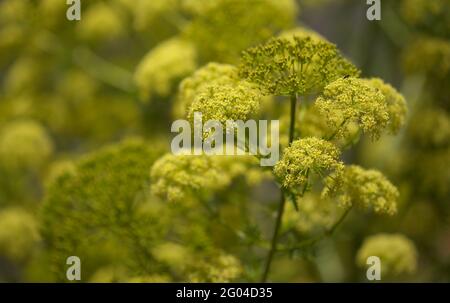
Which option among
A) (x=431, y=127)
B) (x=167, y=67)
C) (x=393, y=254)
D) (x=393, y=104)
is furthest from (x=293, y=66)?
(x=431, y=127)

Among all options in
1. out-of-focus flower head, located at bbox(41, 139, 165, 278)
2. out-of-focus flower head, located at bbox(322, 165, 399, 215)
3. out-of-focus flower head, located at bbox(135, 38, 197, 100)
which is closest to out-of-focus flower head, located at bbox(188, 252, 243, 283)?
out-of-focus flower head, located at bbox(41, 139, 165, 278)

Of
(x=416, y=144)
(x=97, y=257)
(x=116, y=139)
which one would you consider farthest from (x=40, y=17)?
(x=416, y=144)

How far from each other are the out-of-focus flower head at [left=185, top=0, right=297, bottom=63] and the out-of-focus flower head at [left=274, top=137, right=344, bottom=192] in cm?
57

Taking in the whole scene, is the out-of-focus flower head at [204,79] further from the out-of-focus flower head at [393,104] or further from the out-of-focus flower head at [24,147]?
→ the out-of-focus flower head at [24,147]

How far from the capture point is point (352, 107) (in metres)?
1.14

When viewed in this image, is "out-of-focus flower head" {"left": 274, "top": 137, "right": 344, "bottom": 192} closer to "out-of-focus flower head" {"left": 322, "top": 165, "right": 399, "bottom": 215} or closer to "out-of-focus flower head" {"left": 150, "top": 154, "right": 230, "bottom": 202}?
"out-of-focus flower head" {"left": 322, "top": 165, "right": 399, "bottom": 215}

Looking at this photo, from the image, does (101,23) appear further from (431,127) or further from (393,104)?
(393,104)

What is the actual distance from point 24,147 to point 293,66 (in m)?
1.26

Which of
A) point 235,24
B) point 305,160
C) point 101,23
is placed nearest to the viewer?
point 305,160

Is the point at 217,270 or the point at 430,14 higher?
the point at 430,14

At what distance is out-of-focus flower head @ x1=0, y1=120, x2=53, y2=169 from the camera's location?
7.09 feet

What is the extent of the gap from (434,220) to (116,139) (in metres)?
1.20

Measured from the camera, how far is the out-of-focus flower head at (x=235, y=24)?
1.64 m
